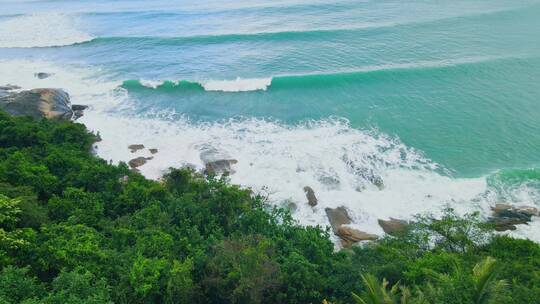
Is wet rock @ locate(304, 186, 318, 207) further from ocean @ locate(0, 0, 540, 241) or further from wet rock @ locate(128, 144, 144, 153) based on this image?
wet rock @ locate(128, 144, 144, 153)

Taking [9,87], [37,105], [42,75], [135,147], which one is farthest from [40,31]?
[135,147]

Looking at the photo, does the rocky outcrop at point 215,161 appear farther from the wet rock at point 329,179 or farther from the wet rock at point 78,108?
the wet rock at point 78,108

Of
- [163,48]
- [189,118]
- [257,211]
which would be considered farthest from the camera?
[163,48]

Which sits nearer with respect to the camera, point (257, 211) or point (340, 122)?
point (257, 211)

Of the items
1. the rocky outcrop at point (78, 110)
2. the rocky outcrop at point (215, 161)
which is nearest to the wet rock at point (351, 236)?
the rocky outcrop at point (215, 161)

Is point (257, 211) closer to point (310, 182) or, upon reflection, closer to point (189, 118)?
point (310, 182)

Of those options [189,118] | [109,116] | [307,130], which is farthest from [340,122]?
[109,116]
